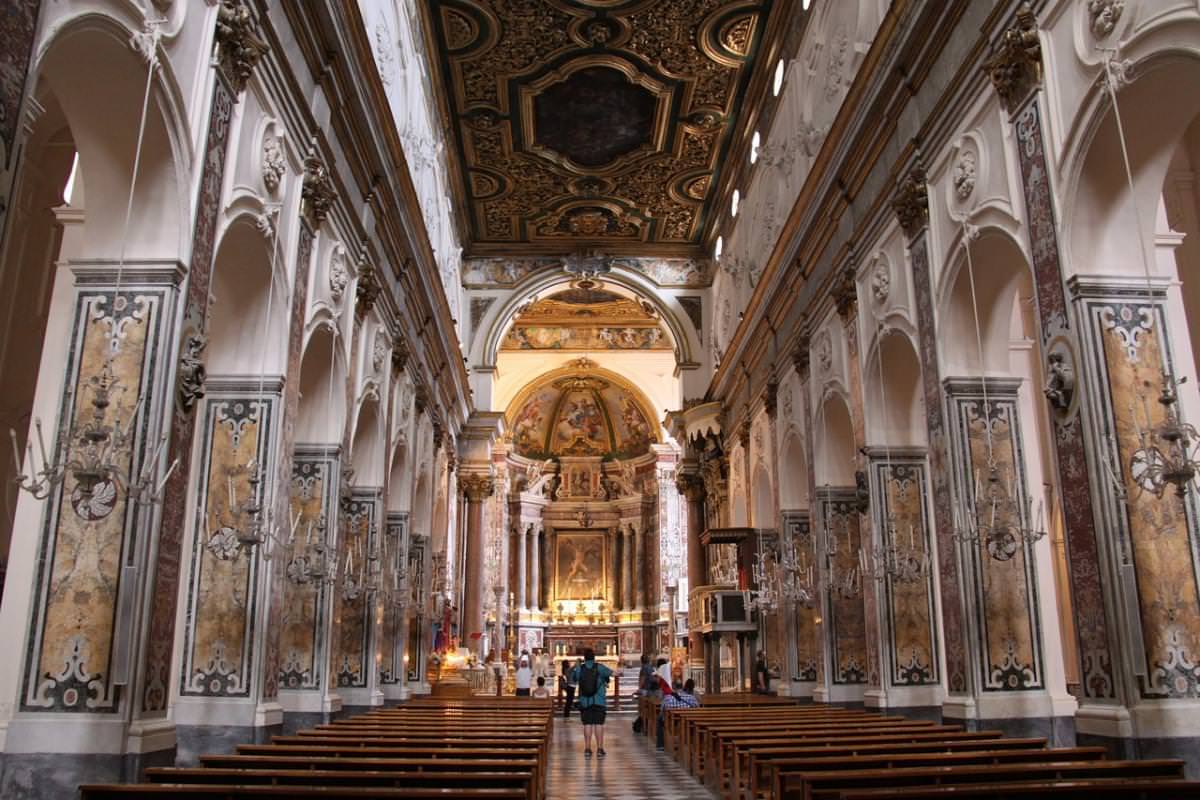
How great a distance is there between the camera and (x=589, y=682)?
13156 millimetres

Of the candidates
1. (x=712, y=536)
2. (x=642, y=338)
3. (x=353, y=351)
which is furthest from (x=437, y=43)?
(x=642, y=338)

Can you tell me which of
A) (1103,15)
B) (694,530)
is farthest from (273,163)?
(694,530)

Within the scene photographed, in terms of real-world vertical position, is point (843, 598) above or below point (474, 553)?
below

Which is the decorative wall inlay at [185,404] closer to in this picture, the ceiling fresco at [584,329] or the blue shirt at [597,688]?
the blue shirt at [597,688]

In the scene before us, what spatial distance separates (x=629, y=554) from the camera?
35.8 meters

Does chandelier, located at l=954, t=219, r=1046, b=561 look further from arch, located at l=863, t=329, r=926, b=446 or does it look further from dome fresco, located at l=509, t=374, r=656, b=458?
dome fresco, located at l=509, t=374, r=656, b=458

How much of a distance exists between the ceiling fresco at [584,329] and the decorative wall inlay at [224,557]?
21.4m

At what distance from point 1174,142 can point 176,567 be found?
24.4ft

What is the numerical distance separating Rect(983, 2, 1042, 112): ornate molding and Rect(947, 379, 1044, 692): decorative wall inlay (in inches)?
109

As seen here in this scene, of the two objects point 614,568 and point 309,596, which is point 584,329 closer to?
point 614,568

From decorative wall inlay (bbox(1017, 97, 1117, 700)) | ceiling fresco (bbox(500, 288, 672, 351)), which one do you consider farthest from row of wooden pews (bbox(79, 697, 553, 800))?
ceiling fresco (bbox(500, 288, 672, 351))

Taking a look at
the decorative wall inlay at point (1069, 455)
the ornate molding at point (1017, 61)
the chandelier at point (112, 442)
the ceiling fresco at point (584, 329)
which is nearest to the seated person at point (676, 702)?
the decorative wall inlay at point (1069, 455)

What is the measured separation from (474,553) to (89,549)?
21.4 meters

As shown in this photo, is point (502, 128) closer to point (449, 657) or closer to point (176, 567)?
point (449, 657)
